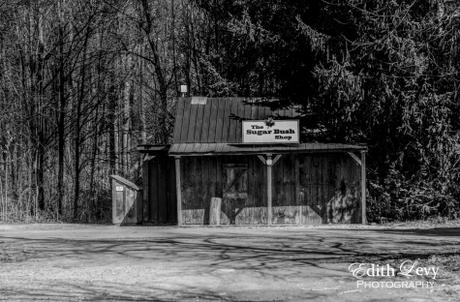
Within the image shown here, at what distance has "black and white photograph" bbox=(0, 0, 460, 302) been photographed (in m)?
13.2

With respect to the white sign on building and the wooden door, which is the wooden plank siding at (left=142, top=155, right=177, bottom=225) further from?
the white sign on building

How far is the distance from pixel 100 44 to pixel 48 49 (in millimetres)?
3550

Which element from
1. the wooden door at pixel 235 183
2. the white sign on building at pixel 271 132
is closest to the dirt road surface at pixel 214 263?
the wooden door at pixel 235 183

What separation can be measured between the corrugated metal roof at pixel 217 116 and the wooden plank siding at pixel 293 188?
0.75 metres

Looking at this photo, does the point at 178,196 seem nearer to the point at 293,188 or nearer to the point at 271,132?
the point at 271,132

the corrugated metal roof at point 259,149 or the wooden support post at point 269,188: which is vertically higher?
the corrugated metal roof at point 259,149

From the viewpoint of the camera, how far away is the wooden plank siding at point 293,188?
2628 centimetres

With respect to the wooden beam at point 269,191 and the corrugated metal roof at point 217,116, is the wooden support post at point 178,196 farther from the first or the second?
the wooden beam at point 269,191

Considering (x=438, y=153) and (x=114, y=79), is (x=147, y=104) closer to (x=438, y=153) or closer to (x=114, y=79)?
(x=114, y=79)

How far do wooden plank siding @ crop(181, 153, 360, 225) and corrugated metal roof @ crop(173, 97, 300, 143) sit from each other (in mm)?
746

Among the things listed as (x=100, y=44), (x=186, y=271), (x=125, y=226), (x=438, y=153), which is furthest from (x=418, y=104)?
(x=100, y=44)

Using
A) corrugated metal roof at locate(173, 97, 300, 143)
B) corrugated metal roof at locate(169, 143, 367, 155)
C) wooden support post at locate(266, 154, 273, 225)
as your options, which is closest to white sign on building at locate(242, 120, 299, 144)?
corrugated metal roof at locate(169, 143, 367, 155)

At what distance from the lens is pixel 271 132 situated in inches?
1016

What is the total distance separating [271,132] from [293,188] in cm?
210
